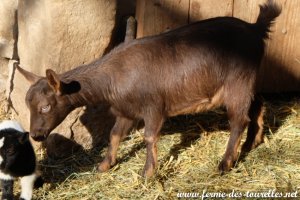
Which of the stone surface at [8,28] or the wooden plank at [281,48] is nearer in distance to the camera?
the stone surface at [8,28]

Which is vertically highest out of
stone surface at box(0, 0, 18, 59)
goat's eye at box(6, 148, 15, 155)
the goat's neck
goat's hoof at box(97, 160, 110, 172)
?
stone surface at box(0, 0, 18, 59)

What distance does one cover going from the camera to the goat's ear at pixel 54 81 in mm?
5453

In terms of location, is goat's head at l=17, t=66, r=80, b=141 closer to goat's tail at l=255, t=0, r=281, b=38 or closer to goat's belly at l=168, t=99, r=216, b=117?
goat's belly at l=168, t=99, r=216, b=117

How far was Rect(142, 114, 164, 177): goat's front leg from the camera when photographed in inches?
235

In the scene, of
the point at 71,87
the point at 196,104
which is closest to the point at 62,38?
the point at 71,87

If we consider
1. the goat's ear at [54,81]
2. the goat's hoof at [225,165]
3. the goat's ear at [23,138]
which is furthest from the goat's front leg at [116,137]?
the goat's ear at [23,138]

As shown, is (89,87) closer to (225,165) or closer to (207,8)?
(225,165)

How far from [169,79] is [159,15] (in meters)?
1.09

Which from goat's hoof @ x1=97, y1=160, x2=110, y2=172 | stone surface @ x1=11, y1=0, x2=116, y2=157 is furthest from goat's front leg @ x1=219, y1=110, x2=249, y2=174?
stone surface @ x1=11, y1=0, x2=116, y2=157

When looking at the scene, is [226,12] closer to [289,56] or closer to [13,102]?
[289,56]

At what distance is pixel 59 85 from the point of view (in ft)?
18.4

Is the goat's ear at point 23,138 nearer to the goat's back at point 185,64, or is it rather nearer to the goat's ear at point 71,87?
the goat's ear at point 71,87

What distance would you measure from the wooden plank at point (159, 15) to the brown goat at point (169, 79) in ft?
2.34

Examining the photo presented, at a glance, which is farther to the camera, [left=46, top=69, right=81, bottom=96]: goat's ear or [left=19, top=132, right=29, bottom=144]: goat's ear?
[left=46, top=69, right=81, bottom=96]: goat's ear
